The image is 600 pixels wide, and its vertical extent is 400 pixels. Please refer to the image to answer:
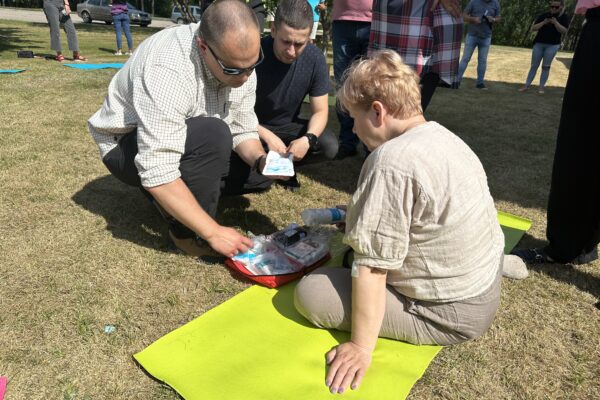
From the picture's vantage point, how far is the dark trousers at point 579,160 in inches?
81.1

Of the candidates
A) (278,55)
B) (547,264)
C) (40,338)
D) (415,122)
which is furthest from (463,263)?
(278,55)

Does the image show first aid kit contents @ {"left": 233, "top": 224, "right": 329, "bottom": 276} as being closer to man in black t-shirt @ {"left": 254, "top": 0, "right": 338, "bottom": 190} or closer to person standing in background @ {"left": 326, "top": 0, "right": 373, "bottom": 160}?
man in black t-shirt @ {"left": 254, "top": 0, "right": 338, "bottom": 190}

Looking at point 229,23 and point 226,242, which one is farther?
point 226,242

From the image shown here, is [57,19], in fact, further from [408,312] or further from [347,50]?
[408,312]

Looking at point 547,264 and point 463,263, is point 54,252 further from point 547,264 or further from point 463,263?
point 547,264

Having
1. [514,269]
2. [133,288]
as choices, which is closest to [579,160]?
[514,269]

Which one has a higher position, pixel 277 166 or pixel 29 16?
pixel 29 16

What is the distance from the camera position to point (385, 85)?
4.91ft

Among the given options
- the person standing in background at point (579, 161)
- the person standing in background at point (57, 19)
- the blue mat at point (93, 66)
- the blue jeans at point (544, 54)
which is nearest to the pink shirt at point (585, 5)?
the person standing in background at point (579, 161)

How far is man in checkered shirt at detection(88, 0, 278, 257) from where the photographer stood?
6.39 feet

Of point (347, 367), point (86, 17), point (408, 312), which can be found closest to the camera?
point (347, 367)

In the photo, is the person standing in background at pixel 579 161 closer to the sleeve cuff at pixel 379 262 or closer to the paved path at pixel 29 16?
the sleeve cuff at pixel 379 262

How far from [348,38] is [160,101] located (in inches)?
103

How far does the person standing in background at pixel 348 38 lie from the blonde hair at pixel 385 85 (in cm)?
246
